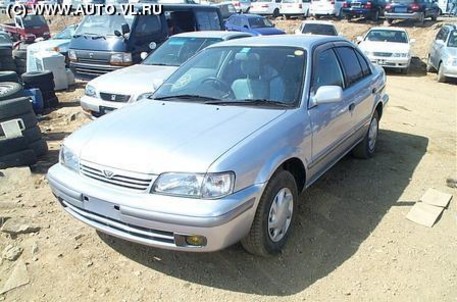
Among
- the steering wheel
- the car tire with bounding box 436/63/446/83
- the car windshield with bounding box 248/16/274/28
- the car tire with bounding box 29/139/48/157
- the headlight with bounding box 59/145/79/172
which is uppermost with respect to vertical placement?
the steering wheel

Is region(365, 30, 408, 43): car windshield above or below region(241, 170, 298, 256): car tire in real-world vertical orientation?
below

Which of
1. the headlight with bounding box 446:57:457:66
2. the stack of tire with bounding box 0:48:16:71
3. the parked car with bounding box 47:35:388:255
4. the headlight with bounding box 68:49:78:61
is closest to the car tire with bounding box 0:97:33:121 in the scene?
the parked car with bounding box 47:35:388:255

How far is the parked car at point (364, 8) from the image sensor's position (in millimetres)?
23734

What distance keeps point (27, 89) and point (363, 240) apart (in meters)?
6.78

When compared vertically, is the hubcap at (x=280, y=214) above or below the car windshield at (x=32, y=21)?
above

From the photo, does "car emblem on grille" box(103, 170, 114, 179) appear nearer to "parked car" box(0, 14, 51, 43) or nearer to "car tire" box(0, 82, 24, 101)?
"car tire" box(0, 82, 24, 101)

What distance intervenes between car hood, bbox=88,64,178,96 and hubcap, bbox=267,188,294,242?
3.05 metres

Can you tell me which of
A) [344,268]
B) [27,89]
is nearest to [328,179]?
[344,268]

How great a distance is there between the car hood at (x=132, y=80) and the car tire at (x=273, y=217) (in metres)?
3.04

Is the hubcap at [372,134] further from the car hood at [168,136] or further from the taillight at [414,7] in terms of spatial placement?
the taillight at [414,7]

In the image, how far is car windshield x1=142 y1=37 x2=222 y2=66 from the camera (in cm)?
708

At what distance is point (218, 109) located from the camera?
341cm

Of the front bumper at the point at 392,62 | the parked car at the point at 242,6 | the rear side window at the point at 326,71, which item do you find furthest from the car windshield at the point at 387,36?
the parked car at the point at 242,6

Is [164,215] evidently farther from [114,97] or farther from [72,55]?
[72,55]
